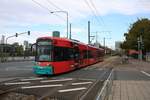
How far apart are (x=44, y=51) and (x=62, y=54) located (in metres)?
2.44

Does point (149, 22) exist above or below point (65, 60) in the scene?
above

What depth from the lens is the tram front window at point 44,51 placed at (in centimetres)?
2712

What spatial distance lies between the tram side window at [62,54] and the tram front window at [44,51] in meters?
0.60

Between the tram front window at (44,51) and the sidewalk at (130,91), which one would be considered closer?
the sidewalk at (130,91)

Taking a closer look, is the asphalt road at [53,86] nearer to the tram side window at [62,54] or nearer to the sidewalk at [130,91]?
the sidewalk at [130,91]

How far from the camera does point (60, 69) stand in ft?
94.7

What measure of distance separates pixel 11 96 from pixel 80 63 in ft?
80.3

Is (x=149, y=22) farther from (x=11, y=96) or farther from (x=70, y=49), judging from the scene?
(x=11, y=96)

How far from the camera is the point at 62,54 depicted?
29.4 metres

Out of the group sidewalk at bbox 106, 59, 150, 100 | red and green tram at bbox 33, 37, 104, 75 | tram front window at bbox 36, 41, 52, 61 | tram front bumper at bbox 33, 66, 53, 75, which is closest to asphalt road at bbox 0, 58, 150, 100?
tram front bumper at bbox 33, 66, 53, 75

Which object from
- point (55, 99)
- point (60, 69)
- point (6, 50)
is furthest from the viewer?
point (6, 50)

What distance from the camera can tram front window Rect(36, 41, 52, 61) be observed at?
27125mm

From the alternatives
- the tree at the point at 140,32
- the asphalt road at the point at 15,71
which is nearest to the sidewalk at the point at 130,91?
the asphalt road at the point at 15,71

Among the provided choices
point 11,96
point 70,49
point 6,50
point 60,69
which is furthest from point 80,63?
point 6,50
